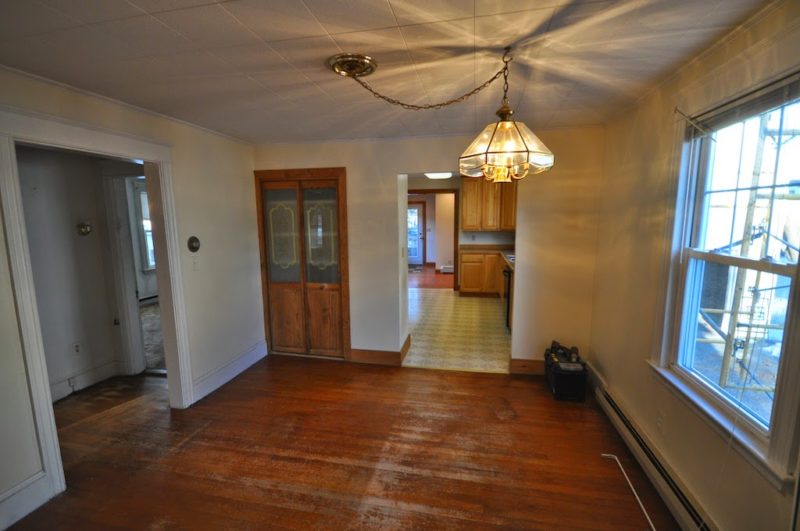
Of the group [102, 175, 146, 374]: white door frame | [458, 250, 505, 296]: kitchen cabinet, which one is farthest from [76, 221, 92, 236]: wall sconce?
[458, 250, 505, 296]: kitchen cabinet

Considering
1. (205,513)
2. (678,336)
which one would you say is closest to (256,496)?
(205,513)

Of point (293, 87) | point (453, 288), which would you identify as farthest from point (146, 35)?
point (453, 288)

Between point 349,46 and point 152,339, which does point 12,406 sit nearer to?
point 349,46

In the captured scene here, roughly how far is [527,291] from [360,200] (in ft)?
6.28

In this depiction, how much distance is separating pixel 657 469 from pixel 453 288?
537 centimetres

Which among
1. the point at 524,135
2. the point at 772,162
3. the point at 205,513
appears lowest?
the point at 205,513

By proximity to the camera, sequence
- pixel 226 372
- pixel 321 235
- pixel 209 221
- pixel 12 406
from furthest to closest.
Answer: pixel 321 235 → pixel 226 372 → pixel 209 221 → pixel 12 406

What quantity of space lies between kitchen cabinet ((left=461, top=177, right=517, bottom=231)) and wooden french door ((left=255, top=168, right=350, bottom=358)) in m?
3.29

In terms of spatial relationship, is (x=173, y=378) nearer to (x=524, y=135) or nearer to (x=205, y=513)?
(x=205, y=513)

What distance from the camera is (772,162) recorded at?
1355 millimetres

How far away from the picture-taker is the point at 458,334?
4629 millimetres

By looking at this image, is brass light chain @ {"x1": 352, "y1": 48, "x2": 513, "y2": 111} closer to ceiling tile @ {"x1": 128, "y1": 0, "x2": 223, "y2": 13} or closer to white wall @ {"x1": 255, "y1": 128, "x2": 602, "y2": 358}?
ceiling tile @ {"x1": 128, "y1": 0, "x2": 223, "y2": 13}

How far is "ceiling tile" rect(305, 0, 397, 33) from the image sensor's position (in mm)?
1271

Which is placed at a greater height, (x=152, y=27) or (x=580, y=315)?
(x=152, y=27)
